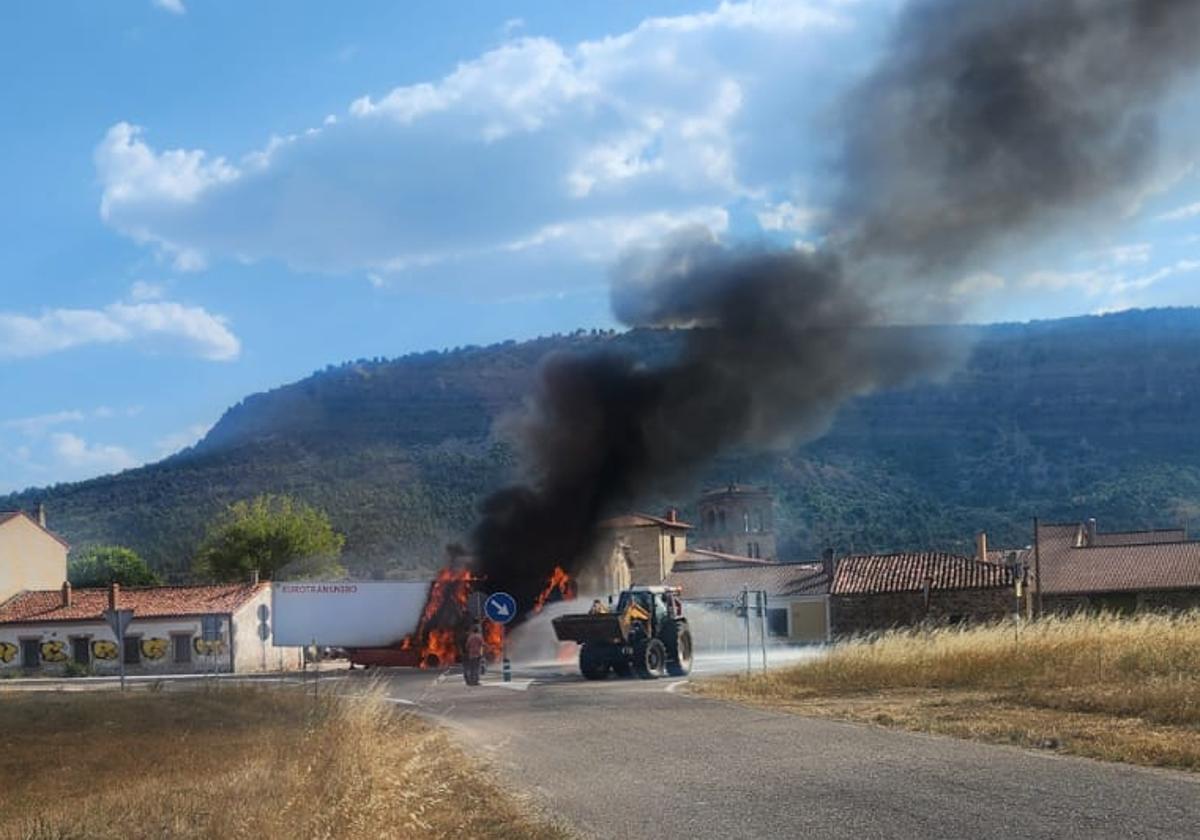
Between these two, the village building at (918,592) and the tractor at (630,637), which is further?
the village building at (918,592)

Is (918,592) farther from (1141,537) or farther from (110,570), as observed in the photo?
(110,570)

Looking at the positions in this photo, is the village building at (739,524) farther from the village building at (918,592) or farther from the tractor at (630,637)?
the tractor at (630,637)

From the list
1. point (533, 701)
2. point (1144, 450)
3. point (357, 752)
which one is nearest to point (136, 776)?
point (357, 752)

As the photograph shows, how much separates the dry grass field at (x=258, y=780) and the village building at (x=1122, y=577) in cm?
4433

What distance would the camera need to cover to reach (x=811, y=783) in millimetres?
13984

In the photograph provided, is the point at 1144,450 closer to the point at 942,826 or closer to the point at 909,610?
the point at 909,610

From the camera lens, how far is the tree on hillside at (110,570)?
9556 centimetres

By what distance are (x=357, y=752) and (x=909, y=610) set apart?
4742 cm

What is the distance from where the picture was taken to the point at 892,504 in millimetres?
118625

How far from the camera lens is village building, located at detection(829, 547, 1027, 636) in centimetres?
5584

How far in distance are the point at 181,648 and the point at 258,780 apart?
58.8 m

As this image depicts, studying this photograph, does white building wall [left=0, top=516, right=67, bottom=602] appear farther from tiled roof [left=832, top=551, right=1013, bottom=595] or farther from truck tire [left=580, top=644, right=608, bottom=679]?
truck tire [left=580, top=644, right=608, bottom=679]

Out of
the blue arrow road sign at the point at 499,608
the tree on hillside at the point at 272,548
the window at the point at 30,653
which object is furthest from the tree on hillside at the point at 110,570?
the blue arrow road sign at the point at 499,608

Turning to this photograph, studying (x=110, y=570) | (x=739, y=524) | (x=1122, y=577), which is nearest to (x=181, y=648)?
(x=110, y=570)
